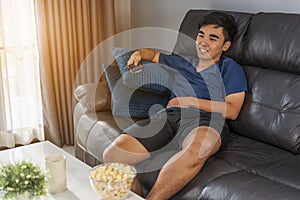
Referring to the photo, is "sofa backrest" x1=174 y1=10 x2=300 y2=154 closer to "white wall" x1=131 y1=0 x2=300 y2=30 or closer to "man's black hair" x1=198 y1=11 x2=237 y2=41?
"man's black hair" x1=198 y1=11 x2=237 y2=41

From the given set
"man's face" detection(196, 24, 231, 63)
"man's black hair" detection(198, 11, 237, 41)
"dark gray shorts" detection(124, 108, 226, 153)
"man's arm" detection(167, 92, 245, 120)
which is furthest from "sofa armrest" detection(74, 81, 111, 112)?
"man's black hair" detection(198, 11, 237, 41)

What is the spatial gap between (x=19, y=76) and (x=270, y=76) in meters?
1.89

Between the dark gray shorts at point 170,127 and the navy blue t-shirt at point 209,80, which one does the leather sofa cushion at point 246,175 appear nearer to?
the dark gray shorts at point 170,127

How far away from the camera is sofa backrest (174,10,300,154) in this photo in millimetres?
2188

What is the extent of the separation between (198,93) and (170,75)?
0.25 meters

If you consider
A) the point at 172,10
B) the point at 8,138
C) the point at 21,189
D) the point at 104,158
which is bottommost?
the point at 8,138

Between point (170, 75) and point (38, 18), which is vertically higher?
point (38, 18)

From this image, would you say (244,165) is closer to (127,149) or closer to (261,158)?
(261,158)

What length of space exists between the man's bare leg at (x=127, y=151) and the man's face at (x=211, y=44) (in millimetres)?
671

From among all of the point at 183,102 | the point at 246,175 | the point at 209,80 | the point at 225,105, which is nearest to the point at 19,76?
the point at 183,102

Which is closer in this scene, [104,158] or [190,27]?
[104,158]

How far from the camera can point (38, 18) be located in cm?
320

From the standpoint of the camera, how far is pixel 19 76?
128 inches

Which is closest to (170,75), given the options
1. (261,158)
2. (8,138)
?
(261,158)
